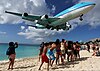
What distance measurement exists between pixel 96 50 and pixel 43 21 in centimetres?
1794

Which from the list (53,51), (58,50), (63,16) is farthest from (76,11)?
(53,51)

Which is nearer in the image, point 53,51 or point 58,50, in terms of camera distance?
point 53,51

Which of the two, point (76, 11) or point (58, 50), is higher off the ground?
point (76, 11)

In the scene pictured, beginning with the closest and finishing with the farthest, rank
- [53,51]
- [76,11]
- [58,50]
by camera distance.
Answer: [53,51]
[58,50]
[76,11]

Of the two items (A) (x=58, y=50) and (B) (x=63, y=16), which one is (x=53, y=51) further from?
(B) (x=63, y=16)

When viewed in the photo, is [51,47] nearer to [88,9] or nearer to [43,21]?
[88,9]

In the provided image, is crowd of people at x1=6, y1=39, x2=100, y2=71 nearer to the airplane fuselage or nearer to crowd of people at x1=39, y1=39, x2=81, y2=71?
crowd of people at x1=39, y1=39, x2=81, y2=71

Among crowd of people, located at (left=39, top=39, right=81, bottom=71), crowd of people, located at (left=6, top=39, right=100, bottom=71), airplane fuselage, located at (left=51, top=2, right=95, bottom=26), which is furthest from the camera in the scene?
airplane fuselage, located at (left=51, top=2, right=95, bottom=26)

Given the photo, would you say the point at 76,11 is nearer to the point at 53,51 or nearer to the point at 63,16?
the point at 63,16

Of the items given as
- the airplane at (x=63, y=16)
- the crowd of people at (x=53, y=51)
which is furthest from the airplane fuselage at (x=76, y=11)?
the crowd of people at (x=53, y=51)

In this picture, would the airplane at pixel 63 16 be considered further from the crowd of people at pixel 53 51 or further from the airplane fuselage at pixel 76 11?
the crowd of people at pixel 53 51

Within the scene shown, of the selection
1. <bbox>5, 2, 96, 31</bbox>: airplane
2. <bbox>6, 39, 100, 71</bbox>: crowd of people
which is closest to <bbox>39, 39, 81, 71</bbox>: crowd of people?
<bbox>6, 39, 100, 71</bbox>: crowd of people

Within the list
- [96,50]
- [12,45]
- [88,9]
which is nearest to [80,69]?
[12,45]

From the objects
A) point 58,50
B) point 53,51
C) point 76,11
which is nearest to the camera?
point 53,51
